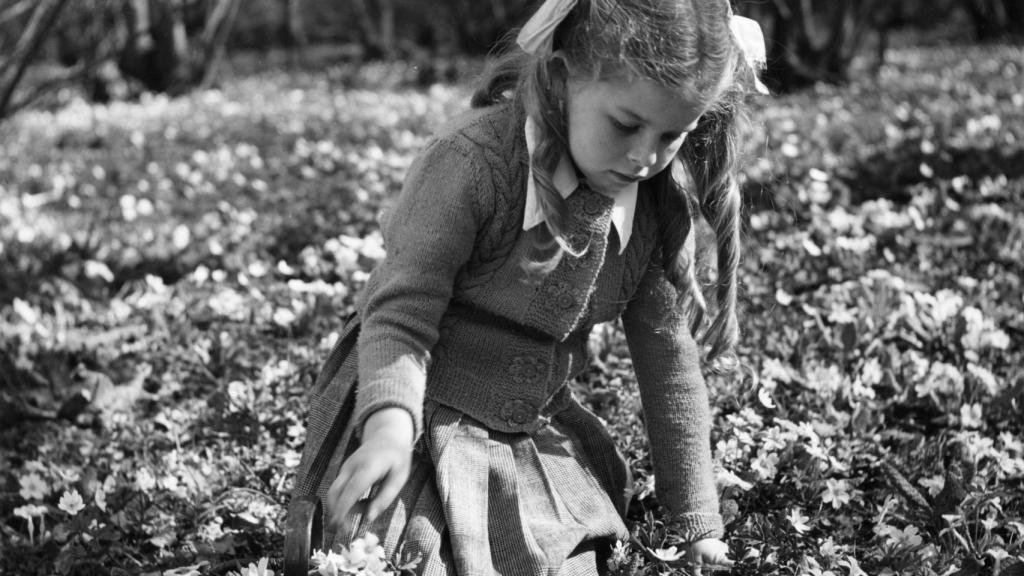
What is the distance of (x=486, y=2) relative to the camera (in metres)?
21.3

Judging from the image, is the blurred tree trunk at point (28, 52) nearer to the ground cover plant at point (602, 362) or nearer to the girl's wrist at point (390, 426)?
the ground cover plant at point (602, 362)

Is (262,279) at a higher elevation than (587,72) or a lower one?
lower

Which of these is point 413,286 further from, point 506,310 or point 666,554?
point 666,554

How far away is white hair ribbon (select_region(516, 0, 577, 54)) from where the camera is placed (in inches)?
A: 76.6

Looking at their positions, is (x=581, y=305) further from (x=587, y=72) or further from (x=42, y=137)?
(x=42, y=137)

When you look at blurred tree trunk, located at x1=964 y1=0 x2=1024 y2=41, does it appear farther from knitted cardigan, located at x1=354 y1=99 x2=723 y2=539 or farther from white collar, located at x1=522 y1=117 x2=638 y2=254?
white collar, located at x1=522 y1=117 x2=638 y2=254

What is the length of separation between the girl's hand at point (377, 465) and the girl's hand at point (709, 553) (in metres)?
0.76

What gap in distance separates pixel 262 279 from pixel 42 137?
5.21 metres

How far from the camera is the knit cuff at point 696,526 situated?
89.5 inches

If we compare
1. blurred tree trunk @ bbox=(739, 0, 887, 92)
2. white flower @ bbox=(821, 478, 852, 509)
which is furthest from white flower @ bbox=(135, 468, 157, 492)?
blurred tree trunk @ bbox=(739, 0, 887, 92)

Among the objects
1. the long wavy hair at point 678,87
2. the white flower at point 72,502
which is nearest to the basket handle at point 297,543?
the long wavy hair at point 678,87

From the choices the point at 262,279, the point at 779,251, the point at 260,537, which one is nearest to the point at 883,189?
the point at 779,251

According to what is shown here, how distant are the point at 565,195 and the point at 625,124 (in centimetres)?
21

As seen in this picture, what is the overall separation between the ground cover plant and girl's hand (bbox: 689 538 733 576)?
0.05 meters
